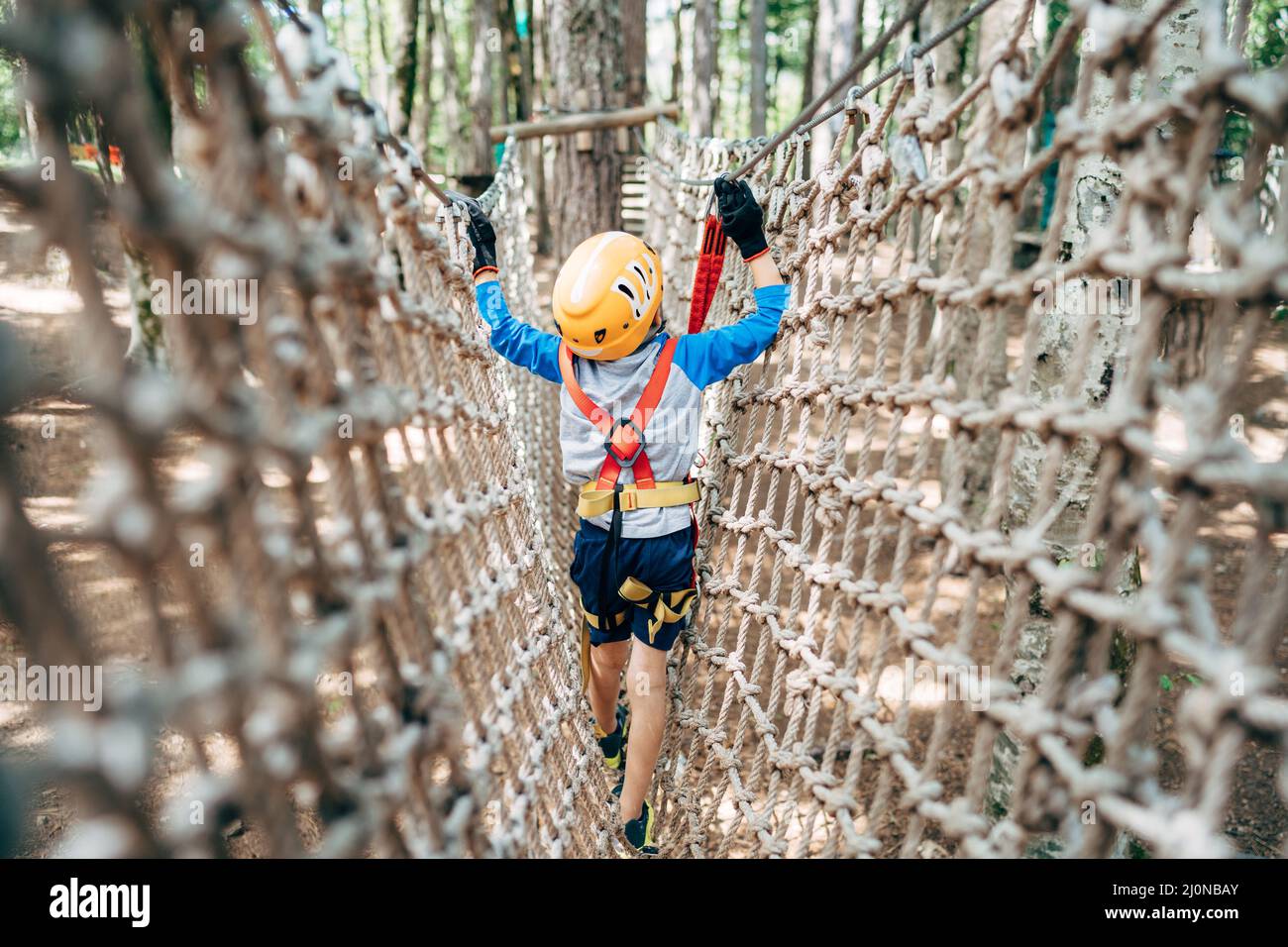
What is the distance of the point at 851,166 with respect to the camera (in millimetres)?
1300

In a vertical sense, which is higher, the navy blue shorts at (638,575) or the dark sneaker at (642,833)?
the navy blue shorts at (638,575)

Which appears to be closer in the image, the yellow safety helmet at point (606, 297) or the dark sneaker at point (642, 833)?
the yellow safety helmet at point (606, 297)

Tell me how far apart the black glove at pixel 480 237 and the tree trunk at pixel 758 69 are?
5544mm

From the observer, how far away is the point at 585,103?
9.97 feet

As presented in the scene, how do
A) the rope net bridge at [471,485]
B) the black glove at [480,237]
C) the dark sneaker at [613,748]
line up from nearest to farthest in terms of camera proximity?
the rope net bridge at [471,485]
the black glove at [480,237]
the dark sneaker at [613,748]

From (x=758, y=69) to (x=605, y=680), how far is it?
6.70 metres

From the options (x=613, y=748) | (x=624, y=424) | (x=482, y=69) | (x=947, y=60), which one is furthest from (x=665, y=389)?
(x=482, y=69)

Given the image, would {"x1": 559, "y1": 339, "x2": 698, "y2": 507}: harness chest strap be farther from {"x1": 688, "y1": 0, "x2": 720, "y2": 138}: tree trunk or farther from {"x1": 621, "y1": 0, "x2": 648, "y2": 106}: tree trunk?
{"x1": 688, "y1": 0, "x2": 720, "y2": 138}: tree trunk

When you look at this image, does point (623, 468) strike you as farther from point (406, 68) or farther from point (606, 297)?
point (406, 68)

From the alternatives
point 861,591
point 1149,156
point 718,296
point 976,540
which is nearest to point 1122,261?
point 1149,156

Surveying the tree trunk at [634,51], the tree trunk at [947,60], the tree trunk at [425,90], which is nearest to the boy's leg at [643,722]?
the tree trunk at [634,51]

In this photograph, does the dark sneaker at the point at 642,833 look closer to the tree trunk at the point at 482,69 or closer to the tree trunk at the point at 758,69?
the tree trunk at the point at 482,69

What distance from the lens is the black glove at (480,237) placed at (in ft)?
5.90

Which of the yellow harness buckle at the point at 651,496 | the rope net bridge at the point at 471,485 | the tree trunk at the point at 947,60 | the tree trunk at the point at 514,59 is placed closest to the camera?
the rope net bridge at the point at 471,485
